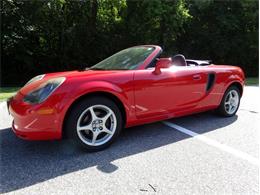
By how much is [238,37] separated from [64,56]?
12831mm

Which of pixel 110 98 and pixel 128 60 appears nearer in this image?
pixel 110 98

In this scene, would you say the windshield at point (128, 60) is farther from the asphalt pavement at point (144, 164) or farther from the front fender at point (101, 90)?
the asphalt pavement at point (144, 164)

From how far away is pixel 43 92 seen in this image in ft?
10.2

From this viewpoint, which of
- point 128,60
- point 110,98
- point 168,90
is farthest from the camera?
point 128,60

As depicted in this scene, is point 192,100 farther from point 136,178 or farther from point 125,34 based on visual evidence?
point 125,34

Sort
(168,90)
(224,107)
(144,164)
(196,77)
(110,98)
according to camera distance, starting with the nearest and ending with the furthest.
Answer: (144,164), (110,98), (168,90), (196,77), (224,107)

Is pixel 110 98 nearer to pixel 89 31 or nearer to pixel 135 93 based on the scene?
pixel 135 93

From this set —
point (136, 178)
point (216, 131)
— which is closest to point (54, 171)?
point (136, 178)

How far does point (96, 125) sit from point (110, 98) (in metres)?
0.38

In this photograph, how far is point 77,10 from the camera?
15.9 metres

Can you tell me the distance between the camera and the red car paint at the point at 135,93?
9.98 feet

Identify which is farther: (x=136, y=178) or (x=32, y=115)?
(x=32, y=115)

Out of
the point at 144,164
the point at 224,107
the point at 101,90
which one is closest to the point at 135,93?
the point at 101,90

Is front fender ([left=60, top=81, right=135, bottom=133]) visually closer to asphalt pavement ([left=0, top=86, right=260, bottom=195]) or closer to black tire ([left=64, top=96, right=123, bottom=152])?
black tire ([left=64, top=96, right=123, bottom=152])
